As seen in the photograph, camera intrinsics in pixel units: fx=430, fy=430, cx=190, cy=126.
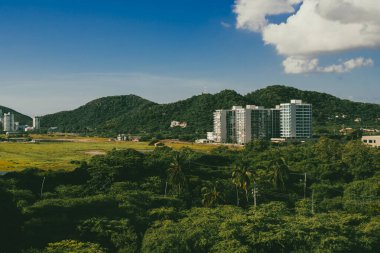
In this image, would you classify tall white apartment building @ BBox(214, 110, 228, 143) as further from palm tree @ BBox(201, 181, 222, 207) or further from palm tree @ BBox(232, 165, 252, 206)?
palm tree @ BBox(201, 181, 222, 207)

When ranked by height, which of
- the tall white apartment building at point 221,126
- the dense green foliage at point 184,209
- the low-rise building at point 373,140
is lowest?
the dense green foliage at point 184,209

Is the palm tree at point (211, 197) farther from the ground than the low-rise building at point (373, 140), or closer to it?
closer to it

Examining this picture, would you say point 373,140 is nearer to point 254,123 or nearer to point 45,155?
point 254,123

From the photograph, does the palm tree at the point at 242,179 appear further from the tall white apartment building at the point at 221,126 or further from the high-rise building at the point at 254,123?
the tall white apartment building at the point at 221,126

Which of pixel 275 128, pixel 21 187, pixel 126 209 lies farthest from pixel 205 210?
pixel 275 128

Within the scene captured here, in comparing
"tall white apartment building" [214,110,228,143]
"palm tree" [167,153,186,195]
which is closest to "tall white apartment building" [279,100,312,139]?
"tall white apartment building" [214,110,228,143]

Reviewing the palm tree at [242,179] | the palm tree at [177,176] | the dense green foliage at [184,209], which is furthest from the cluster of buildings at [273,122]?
the palm tree at [177,176]

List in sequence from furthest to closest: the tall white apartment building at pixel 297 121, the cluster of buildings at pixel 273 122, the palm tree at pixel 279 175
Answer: the cluster of buildings at pixel 273 122 → the tall white apartment building at pixel 297 121 → the palm tree at pixel 279 175

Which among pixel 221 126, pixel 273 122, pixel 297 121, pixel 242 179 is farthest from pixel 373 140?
pixel 242 179
